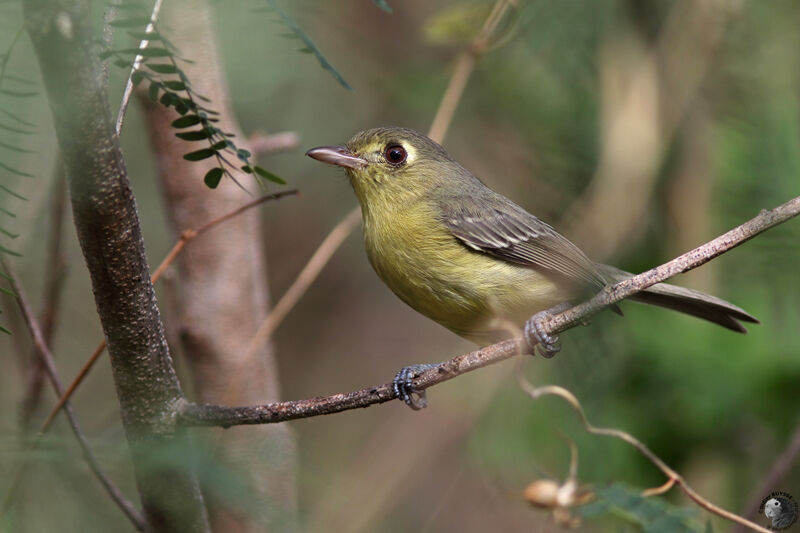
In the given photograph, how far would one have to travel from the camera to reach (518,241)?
350 cm

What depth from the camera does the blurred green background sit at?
13.0 ft

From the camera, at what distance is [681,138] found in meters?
4.73

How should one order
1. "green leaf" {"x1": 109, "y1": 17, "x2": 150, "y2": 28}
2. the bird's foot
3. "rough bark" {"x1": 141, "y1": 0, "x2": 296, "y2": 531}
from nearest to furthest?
"green leaf" {"x1": 109, "y1": 17, "x2": 150, "y2": 28} → the bird's foot → "rough bark" {"x1": 141, "y1": 0, "x2": 296, "y2": 531}

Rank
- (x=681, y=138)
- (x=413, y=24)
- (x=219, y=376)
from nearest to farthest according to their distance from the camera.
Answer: (x=219, y=376) → (x=681, y=138) → (x=413, y=24)

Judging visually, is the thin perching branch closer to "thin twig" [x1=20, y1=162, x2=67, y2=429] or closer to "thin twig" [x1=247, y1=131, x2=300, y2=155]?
"thin twig" [x1=20, y1=162, x2=67, y2=429]

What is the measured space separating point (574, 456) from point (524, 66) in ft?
10.6

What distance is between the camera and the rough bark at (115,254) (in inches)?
58.6

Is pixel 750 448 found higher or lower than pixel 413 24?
lower

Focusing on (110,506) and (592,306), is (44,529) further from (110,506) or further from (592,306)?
(592,306)

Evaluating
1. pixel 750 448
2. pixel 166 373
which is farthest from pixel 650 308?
pixel 166 373
